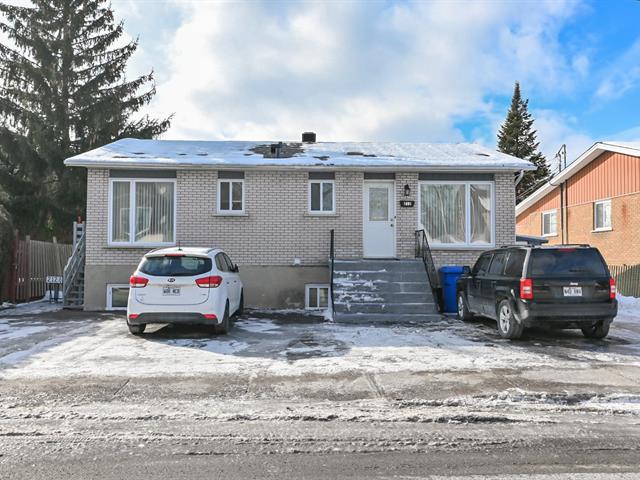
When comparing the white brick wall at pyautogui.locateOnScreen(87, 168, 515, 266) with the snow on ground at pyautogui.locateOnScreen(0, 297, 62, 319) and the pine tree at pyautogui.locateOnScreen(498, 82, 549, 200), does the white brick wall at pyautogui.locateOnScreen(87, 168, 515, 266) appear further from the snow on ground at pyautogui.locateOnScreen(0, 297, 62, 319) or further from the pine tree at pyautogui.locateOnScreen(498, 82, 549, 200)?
the pine tree at pyautogui.locateOnScreen(498, 82, 549, 200)

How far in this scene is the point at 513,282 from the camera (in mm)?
8461

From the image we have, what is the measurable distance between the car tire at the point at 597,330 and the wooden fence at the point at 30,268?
14228 millimetres

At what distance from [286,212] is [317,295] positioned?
7.78 ft

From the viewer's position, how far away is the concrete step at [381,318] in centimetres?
1056

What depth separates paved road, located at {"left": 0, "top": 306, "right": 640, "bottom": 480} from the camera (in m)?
3.74

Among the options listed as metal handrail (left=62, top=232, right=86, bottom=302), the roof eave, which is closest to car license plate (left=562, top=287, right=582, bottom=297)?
the roof eave

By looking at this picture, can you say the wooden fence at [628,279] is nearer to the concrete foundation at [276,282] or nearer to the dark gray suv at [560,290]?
the dark gray suv at [560,290]

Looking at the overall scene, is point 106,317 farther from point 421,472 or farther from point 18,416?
point 421,472

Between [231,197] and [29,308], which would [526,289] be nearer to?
[231,197]

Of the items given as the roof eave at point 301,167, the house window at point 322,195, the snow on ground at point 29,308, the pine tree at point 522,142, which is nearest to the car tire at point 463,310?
the roof eave at point 301,167

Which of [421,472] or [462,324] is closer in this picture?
[421,472]

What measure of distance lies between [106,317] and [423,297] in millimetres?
7395

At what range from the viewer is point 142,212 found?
43.0 feet

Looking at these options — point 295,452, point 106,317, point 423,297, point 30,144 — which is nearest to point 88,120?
point 30,144
